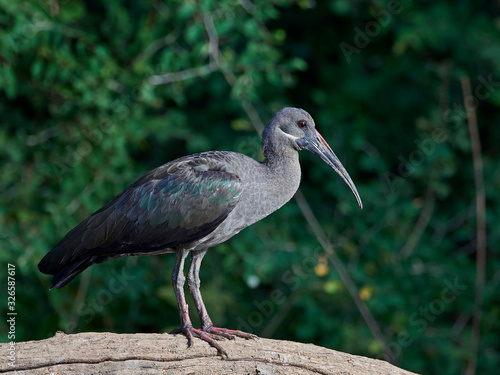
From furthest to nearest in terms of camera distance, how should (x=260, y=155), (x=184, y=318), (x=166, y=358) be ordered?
(x=260, y=155) → (x=184, y=318) → (x=166, y=358)

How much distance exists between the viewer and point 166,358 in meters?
4.39

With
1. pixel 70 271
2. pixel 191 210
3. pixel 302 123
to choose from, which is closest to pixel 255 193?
pixel 191 210

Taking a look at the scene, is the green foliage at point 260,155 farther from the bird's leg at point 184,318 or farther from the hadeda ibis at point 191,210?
the bird's leg at point 184,318

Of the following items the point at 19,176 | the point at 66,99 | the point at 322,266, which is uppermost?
the point at 66,99

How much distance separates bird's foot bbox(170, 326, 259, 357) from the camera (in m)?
4.53

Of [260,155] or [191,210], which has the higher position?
[191,210]

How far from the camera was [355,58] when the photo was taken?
7.91 metres

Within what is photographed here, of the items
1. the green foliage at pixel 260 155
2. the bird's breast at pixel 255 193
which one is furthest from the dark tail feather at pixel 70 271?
the green foliage at pixel 260 155

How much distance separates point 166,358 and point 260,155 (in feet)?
9.20

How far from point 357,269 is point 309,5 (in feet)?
7.71

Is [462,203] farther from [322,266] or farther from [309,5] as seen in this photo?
[309,5]

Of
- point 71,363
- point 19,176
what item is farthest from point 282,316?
point 71,363

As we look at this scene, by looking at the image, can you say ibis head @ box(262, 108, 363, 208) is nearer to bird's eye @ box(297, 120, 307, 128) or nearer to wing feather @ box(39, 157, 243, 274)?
bird's eye @ box(297, 120, 307, 128)

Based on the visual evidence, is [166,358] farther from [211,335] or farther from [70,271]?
[70,271]
